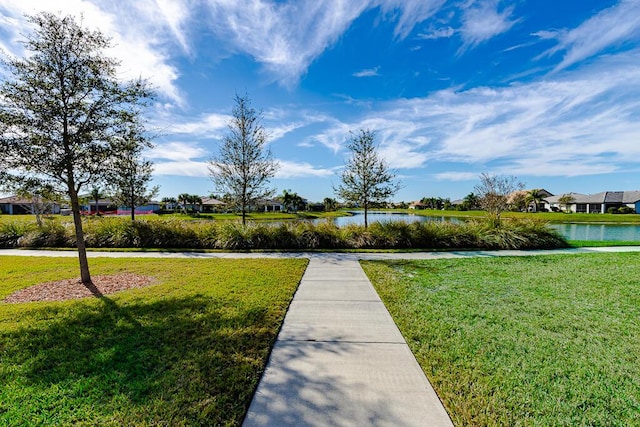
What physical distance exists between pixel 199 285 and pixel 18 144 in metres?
3.84

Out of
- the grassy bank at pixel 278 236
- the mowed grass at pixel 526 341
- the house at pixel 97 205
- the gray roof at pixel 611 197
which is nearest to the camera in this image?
the mowed grass at pixel 526 341

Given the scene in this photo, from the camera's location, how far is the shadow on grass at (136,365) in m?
2.41

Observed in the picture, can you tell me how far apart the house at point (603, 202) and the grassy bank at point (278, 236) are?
55969 mm

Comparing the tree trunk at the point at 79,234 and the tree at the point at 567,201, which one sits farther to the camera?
the tree at the point at 567,201

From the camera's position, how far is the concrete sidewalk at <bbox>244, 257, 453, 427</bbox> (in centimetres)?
237

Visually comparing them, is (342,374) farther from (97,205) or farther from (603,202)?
(603,202)

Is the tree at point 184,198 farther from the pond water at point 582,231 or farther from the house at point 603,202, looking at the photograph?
the house at point 603,202

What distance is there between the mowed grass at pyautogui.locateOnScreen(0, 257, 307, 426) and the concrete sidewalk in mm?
224

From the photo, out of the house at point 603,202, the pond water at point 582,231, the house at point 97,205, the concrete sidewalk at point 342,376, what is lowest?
the concrete sidewalk at point 342,376

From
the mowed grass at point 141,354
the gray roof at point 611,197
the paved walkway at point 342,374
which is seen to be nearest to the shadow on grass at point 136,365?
the mowed grass at point 141,354

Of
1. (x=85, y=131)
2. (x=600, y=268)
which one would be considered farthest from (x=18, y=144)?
(x=600, y=268)

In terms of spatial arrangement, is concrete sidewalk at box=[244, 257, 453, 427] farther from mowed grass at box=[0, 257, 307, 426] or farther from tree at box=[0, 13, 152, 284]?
tree at box=[0, 13, 152, 284]

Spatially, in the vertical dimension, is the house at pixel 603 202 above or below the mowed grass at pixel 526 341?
above

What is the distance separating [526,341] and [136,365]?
4425 millimetres
